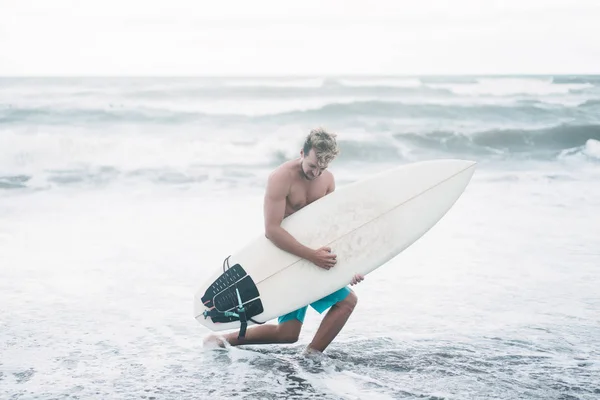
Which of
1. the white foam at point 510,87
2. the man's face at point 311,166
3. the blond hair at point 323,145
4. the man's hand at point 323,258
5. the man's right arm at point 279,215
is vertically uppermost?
the white foam at point 510,87

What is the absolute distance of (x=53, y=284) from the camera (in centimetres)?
481

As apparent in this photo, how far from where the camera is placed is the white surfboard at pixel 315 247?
3.56 m

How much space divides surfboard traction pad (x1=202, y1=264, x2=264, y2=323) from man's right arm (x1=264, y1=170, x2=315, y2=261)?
0.31 meters

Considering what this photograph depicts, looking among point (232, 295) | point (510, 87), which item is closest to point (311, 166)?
point (232, 295)

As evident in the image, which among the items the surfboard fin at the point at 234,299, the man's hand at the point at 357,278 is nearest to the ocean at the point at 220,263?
the surfboard fin at the point at 234,299

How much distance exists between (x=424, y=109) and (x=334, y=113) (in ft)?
8.71

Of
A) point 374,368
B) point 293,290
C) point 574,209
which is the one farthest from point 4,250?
point 574,209

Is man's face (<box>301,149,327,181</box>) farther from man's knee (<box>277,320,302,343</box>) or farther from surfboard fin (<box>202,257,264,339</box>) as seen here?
man's knee (<box>277,320,302,343</box>)

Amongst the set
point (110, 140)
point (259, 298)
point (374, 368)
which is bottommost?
point (374, 368)

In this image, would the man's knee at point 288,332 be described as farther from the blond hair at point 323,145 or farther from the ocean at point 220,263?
the blond hair at point 323,145

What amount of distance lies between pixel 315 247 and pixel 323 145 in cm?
69

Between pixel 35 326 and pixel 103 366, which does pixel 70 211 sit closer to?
pixel 35 326

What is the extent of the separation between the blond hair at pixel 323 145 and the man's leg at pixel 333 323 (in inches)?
31.6

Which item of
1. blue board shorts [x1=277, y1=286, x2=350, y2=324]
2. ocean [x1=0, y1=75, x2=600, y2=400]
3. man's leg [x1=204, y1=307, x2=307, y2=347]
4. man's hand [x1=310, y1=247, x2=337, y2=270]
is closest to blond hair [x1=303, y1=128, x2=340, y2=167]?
man's hand [x1=310, y1=247, x2=337, y2=270]
